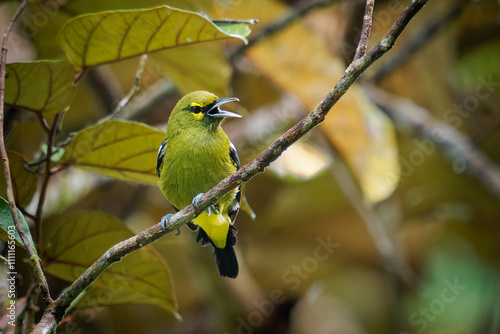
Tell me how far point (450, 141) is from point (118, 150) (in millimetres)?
1726

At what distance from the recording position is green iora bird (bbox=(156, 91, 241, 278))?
1236 millimetres

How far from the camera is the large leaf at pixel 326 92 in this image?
193 centimetres

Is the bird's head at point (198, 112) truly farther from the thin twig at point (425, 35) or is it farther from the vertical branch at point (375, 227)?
the thin twig at point (425, 35)

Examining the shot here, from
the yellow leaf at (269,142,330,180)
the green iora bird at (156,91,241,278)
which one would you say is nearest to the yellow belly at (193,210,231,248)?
the green iora bird at (156,91,241,278)

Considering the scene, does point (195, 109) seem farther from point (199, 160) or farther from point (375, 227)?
point (375, 227)

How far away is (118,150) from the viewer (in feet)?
3.95

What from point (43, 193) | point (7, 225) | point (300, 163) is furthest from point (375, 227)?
point (7, 225)

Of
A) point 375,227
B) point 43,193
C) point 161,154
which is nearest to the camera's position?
point 43,193

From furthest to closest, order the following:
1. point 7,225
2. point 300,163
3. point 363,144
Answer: point 300,163
point 363,144
point 7,225

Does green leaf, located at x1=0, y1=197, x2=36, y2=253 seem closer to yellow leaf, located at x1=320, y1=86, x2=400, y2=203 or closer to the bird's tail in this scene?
the bird's tail

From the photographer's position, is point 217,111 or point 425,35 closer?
point 217,111

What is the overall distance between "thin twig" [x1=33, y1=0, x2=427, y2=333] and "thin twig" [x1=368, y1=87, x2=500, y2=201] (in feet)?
5.54

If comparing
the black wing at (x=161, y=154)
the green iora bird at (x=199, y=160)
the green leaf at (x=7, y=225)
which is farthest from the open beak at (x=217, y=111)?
the green leaf at (x=7, y=225)

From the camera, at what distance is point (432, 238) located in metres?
2.87
